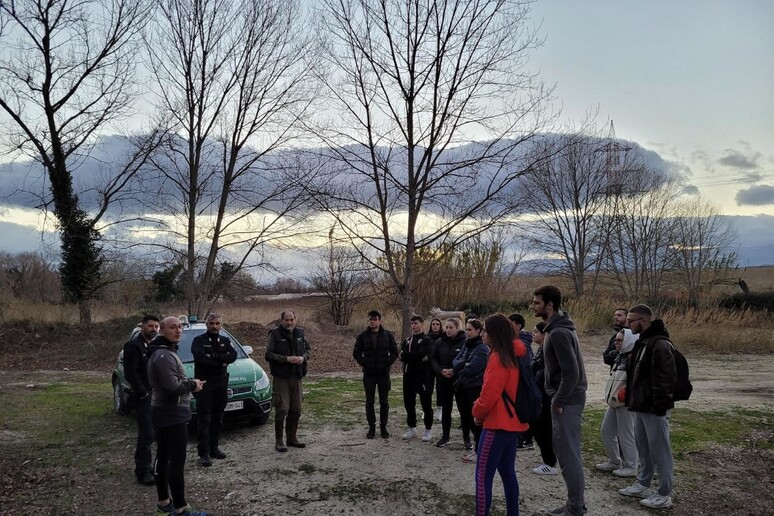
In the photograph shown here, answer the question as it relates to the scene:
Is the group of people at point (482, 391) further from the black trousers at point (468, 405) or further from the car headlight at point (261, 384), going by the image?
the car headlight at point (261, 384)

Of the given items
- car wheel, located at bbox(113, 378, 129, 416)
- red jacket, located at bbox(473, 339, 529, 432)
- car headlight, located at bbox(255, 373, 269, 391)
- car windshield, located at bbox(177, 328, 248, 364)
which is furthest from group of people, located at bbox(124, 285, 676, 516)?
car wheel, located at bbox(113, 378, 129, 416)

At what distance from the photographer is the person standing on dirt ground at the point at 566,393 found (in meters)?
4.79

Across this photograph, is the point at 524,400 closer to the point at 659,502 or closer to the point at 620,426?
the point at 659,502

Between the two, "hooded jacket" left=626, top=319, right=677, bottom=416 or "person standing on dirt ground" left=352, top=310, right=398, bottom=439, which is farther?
"person standing on dirt ground" left=352, top=310, right=398, bottom=439

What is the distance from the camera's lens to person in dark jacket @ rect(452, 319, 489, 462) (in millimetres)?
6594

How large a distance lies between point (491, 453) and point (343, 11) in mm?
10749

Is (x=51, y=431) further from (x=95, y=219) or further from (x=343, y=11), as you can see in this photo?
(x=95, y=219)

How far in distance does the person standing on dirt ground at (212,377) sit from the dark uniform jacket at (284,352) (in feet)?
1.67

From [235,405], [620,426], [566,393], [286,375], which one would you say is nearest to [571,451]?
[566,393]

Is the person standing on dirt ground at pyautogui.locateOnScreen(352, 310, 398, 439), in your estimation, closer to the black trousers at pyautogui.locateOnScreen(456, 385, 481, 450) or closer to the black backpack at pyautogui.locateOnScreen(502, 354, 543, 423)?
the black trousers at pyautogui.locateOnScreen(456, 385, 481, 450)

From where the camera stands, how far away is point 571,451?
4.81 m

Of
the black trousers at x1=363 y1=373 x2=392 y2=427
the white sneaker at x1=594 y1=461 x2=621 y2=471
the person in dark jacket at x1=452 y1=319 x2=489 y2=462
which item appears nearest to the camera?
the white sneaker at x1=594 y1=461 x2=621 y2=471

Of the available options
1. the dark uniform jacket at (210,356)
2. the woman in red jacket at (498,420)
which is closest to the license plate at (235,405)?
the dark uniform jacket at (210,356)

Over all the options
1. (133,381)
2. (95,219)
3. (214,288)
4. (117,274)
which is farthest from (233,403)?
(95,219)
